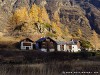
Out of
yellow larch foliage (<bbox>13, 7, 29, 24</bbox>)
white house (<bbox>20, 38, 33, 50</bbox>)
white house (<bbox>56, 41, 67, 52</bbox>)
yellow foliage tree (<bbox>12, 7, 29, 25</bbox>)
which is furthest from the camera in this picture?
yellow larch foliage (<bbox>13, 7, 29, 24</bbox>)

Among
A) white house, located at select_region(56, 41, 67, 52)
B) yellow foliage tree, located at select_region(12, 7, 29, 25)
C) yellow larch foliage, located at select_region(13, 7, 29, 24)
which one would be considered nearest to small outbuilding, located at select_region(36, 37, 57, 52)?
white house, located at select_region(56, 41, 67, 52)

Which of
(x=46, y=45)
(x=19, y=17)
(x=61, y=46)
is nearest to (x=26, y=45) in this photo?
(x=46, y=45)

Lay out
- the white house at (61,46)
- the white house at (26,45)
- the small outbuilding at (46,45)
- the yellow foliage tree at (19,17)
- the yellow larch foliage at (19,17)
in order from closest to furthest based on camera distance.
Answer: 1. the small outbuilding at (46,45)
2. the white house at (26,45)
3. the white house at (61,46)
4. the yellow foliage tree at (19,17)
5. the yellow larch foliage at (19,17)

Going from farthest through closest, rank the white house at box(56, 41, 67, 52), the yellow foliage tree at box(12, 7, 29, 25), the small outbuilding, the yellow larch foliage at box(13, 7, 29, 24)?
the yellow larch foliage at box(13, 7, 29, 24), the yellow foliage tree at box(12, 7, 29, 25), the white house at box(56, 41, 67, 52), the small outbuilding

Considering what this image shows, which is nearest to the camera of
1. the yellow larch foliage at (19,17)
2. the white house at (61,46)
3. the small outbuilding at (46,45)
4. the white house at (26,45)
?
the small outbuilding at (46,45)

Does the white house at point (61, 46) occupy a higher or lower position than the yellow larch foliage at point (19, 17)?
lower

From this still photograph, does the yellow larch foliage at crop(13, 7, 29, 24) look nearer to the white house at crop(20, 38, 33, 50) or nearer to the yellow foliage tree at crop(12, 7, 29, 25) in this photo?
the yellow foliage tree at crop(12, 7, 29, 25)

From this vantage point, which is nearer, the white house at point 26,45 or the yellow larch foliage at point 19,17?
the white house at point 26,45

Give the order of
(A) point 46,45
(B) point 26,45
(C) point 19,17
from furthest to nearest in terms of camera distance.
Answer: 1. (C) point 19,17
2. (B) point 26,45
3. (A) point 46,45

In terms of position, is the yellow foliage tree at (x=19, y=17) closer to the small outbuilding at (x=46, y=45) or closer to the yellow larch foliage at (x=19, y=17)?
the yellow larch foliage at (x=19, y=17)

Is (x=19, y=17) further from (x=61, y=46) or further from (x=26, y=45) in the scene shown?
(x=61, y=46)

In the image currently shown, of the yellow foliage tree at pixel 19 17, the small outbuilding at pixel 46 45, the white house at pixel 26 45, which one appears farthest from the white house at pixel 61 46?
the yellow foliage tree at pixel 19 17

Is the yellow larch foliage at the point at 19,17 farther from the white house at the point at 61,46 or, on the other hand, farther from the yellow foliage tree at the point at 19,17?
the white house at the point at 61,46

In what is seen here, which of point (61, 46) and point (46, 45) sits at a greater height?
point (46, 45)
